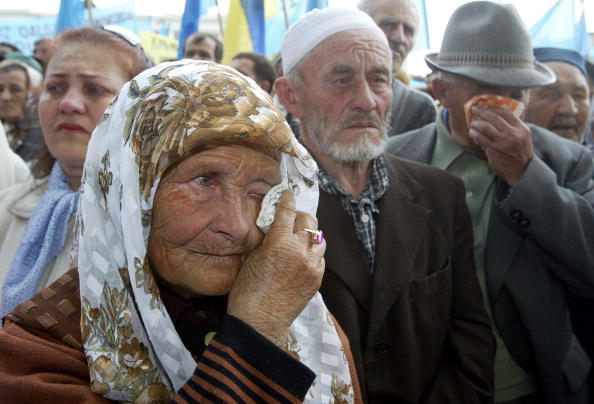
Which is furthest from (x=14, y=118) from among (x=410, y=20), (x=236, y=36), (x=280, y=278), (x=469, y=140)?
(x=280, y=278)

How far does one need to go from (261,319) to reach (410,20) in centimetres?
373

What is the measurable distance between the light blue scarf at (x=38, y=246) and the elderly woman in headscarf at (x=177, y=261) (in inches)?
24.0

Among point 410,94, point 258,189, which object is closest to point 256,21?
point 410,94

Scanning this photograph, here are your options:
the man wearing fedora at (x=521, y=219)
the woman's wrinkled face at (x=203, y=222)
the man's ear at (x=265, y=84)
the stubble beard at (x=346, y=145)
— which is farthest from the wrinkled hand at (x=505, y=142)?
the man's ear at (x=265, y=84)

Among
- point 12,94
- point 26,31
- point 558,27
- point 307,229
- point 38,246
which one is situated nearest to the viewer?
point 307,229

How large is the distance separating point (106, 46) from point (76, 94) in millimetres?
264

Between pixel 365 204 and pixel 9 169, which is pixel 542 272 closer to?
pixel 365 204

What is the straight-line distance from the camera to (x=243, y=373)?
1.41 meters

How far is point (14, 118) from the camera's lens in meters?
5.49

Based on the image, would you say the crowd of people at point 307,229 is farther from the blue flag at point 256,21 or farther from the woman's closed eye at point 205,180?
the blue flag at point 256,21

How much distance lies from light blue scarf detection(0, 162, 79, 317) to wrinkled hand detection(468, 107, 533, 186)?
2020 mm

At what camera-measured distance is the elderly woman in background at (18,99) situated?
511cm

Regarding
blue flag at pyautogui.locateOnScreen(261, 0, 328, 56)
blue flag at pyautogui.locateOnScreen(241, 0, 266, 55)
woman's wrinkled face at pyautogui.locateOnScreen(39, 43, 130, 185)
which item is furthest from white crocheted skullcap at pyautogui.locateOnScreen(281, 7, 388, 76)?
blue flag at pyautogui.locateOnScreen(261, 0, 328, 56)

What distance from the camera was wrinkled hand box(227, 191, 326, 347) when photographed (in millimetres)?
1501
